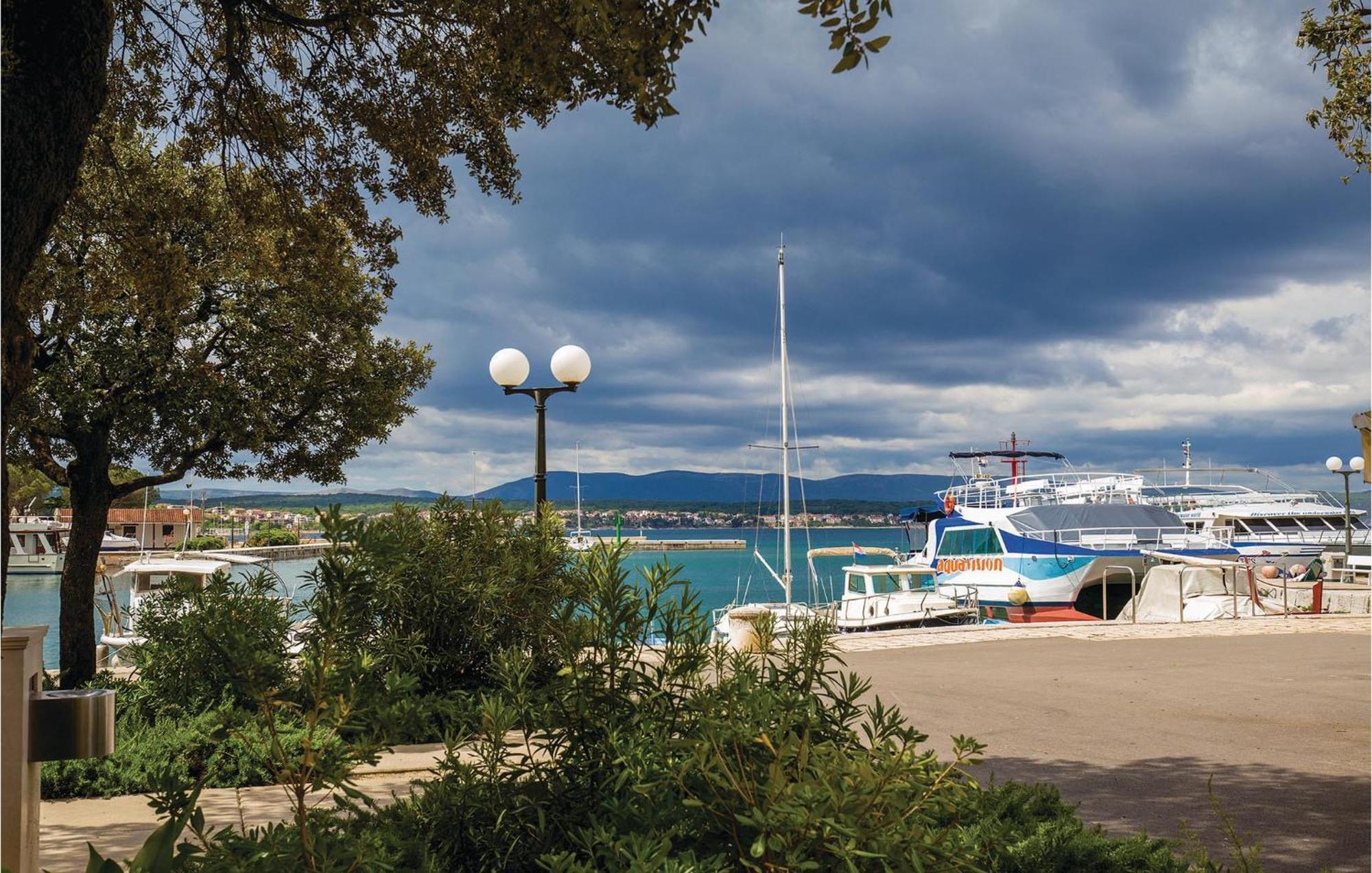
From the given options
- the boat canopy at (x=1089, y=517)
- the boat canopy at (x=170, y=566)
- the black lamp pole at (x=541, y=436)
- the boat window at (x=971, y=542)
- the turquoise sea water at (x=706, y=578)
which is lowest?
the turquoise sea water at (x=706, y=578)

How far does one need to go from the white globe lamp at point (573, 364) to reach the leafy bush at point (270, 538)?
214ft

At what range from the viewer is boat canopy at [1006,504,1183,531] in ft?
94.5

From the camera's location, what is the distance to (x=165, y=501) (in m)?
75.5

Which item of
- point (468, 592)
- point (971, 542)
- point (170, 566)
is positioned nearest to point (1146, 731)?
point (468, 592)

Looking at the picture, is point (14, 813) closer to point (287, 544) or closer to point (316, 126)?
point (316, 126)

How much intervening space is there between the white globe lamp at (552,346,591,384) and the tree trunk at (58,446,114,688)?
21.0 ft

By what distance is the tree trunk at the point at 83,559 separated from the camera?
38.8 feet

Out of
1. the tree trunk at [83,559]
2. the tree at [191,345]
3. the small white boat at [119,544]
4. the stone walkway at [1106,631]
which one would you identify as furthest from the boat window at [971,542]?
the small white boat at [119,544]

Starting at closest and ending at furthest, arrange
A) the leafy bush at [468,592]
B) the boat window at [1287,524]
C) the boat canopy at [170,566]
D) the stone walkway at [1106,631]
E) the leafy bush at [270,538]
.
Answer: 1. the leafy bush at [468,592]
2. the stone walkway at [1106,631]
3. the boat canopy at [170,566]
4. the boat window at [1287,524]
5. the leafy bush at [270,538]

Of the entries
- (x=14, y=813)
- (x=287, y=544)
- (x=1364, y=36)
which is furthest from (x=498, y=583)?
(x=287, y=544)

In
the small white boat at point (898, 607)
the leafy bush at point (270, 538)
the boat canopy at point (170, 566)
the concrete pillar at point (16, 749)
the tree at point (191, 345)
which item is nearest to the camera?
the concrete pillar at point (16, 749)

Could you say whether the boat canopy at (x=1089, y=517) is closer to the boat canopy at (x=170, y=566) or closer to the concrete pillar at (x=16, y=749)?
the boat canopy at (x=170, y=566)

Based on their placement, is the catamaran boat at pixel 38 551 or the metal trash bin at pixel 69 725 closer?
the metal trash bin at pixel 69 725

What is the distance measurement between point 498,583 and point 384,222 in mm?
4522
